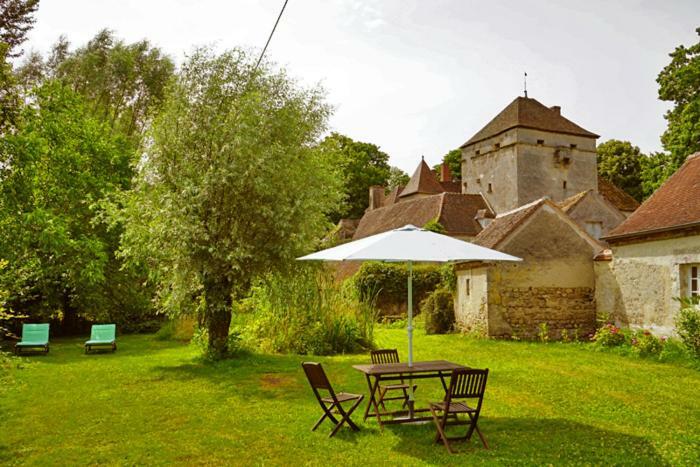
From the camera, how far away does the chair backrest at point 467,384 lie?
6.75 meters

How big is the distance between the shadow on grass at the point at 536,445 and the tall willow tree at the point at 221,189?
729cm

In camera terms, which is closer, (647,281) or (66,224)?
(647,281)

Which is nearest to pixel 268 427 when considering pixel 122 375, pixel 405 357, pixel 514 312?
pixel 122 375

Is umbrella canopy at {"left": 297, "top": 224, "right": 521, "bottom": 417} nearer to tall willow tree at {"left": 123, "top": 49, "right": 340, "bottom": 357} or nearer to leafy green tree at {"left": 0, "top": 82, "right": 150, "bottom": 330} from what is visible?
tall willow tree at {"left": 123, "top": 49, "right": 340, "bottom": 357}

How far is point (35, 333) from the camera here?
55.4 ft

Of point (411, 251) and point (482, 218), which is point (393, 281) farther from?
point (411, 251)

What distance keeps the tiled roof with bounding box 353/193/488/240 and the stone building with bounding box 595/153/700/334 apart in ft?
53.8

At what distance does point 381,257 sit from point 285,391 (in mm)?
4510

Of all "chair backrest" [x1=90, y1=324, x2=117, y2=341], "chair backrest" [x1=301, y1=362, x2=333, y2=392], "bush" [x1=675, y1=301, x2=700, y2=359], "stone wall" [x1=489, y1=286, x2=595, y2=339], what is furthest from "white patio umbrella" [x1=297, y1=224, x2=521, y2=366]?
"chair backrest" [x1=90, y1=324, x2=117, y2=341]

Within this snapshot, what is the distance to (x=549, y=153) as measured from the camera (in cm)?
3953

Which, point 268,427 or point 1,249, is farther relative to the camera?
point 1,249

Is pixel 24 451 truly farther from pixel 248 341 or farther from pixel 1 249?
pixel 1 249

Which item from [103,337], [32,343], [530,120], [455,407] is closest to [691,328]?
[455,407]

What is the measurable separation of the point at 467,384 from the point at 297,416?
2.93m
